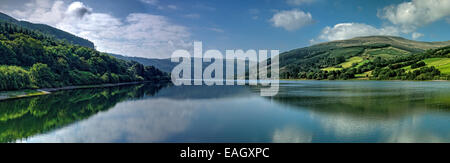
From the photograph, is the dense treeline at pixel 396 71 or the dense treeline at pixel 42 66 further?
the dense treeline at pixel 396 71

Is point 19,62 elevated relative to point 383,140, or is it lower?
elevated

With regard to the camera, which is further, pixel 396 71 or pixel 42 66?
pixel 396 71

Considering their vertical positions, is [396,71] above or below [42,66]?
below

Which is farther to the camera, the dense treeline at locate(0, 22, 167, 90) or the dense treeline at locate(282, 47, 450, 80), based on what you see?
the dense treeline at locate(282, 47, 450, 80)
